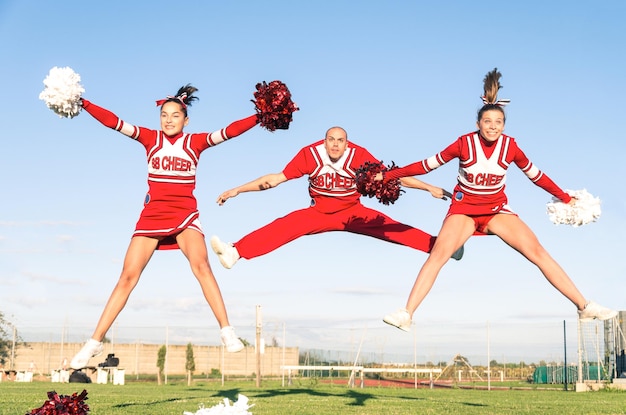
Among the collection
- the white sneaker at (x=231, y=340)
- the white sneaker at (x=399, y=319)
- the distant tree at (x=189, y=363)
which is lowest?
the distant tree at (x=189, y=363)

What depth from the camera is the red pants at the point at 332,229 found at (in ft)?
27.4

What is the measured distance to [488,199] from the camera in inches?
303

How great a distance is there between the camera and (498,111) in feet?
25.0

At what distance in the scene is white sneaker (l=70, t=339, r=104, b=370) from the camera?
749cm

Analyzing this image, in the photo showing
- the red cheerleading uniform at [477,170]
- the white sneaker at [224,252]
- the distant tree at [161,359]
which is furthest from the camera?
the distant tree at [161,359]

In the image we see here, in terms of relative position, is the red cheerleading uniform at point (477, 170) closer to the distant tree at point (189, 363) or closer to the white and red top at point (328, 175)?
the white and red top at point (328, 175)

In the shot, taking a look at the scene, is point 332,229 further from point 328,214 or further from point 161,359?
point 161,359

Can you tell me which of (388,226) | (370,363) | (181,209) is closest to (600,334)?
(370,363)

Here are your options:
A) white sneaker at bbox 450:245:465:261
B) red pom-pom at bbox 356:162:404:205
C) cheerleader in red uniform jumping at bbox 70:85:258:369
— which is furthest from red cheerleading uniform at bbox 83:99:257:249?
white sneaker at bbox 450:245:465:261

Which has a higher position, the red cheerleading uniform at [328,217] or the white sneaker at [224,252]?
the red cheerleading uniform at [328,217]

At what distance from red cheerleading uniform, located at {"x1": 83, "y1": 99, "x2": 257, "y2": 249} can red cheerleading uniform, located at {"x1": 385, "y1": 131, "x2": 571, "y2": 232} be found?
1.97 m

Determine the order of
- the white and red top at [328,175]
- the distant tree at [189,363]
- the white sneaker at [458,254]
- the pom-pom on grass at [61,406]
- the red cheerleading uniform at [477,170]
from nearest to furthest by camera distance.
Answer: the pom-pom on grass at [61,406] < the red cheerleading uniform at [477,170] < the white sneaker at [458,254] < the white and red top at [328,175] < the distant tree at [189,363]

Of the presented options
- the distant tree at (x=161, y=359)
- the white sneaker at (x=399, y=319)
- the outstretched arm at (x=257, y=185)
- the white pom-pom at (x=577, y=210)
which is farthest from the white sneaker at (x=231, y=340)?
the distant tree at (x=161, y=359)

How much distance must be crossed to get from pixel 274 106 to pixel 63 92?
7.43ft
